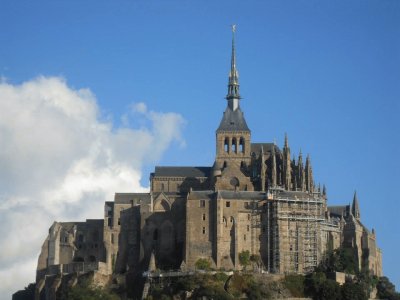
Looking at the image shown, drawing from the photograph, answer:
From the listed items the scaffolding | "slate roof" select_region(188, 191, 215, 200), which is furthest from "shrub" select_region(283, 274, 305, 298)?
"slate roof" select_region(188, 191, 215, 200)

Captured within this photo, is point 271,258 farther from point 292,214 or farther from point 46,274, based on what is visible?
point 46,274

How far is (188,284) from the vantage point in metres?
123

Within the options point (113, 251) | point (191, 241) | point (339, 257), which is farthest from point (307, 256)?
point (113, 251)

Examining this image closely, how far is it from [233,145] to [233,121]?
3175 mm

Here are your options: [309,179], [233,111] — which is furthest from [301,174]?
[233,111]

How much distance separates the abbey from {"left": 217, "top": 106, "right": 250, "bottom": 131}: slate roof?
Answer: 0.17 metres

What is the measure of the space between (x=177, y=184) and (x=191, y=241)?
12771 millimetres

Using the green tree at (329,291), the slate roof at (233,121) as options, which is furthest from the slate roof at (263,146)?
the green tree at (329,291)

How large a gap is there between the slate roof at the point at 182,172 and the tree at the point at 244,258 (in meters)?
14.8

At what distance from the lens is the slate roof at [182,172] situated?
462ft

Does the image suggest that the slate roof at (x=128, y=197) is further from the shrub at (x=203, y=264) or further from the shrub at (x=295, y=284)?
the shrub at (x=295, y=284)

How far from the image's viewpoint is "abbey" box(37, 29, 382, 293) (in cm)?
12938

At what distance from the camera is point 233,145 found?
464ft

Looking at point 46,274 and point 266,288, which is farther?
point 46,274
